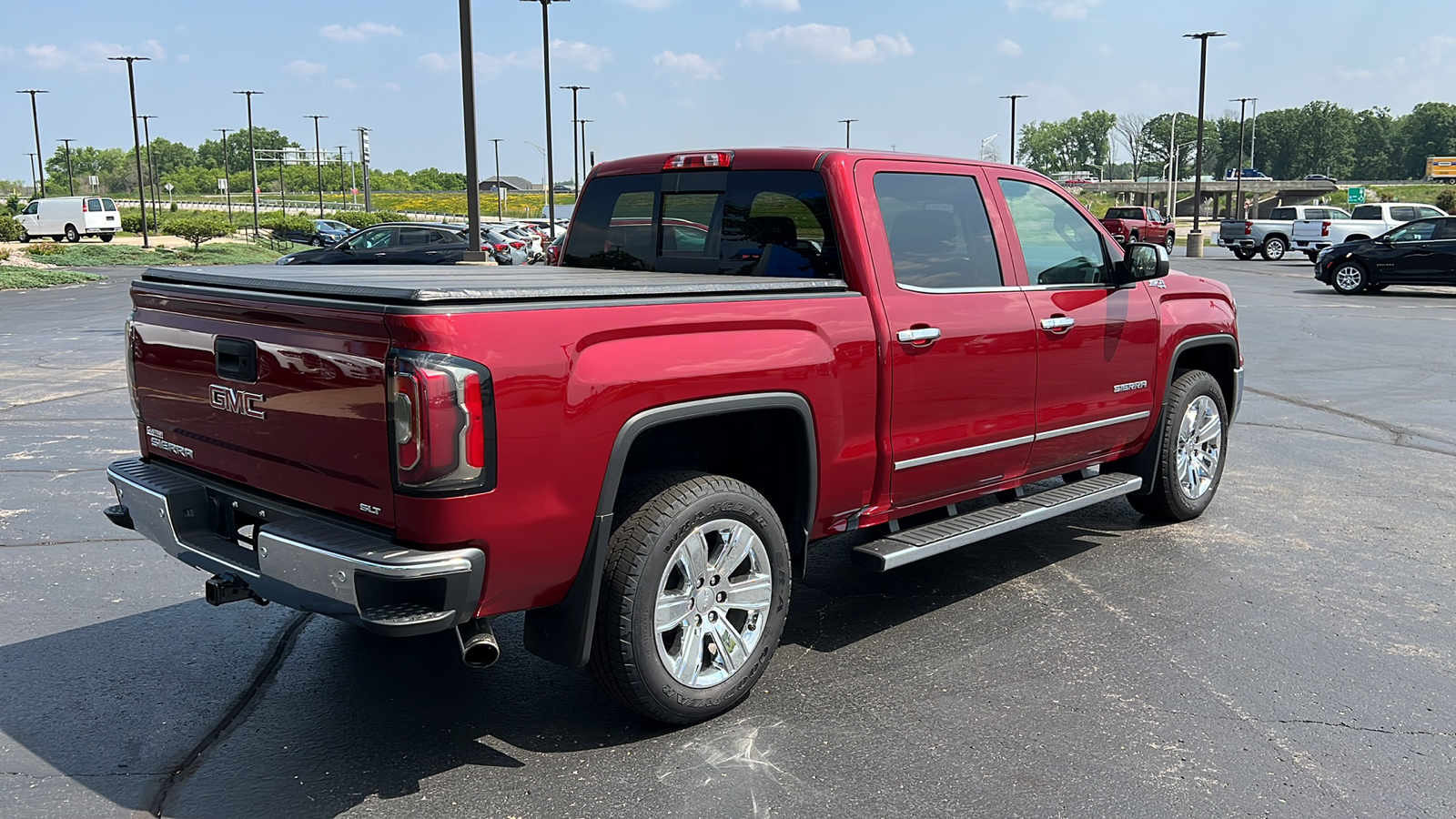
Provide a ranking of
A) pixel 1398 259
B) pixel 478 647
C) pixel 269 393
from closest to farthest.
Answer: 1. pixel 478 647
2. pixel 269 393
3. pixel 1398 259

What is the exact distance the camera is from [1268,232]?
1452 inches

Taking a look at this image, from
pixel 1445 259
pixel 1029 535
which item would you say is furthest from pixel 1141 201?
pixel 1029 535

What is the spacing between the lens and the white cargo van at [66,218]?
153 feet

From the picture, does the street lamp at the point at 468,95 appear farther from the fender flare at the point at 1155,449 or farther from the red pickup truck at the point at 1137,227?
the red pickup truck at the point at 1137,227

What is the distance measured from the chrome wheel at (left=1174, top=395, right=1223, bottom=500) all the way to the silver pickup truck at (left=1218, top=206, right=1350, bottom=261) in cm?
3319

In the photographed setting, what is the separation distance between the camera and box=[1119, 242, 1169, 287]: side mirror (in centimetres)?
555

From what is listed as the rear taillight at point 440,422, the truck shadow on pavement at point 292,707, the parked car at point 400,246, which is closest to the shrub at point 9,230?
the parked car at point 400,246

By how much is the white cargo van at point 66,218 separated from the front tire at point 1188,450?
49.7 meters

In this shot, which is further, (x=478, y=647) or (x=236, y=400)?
(x=236, y=400)

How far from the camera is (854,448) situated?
427 centimetres

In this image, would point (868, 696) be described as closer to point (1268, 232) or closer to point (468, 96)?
point (468, 96)

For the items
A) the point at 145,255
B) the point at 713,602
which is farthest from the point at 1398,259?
the point at 145,255

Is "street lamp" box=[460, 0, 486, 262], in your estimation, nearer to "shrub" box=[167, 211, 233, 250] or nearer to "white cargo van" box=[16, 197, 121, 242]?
"shrub" box=[167, 211, 233, 250]

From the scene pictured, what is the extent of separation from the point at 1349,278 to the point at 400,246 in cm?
2021
